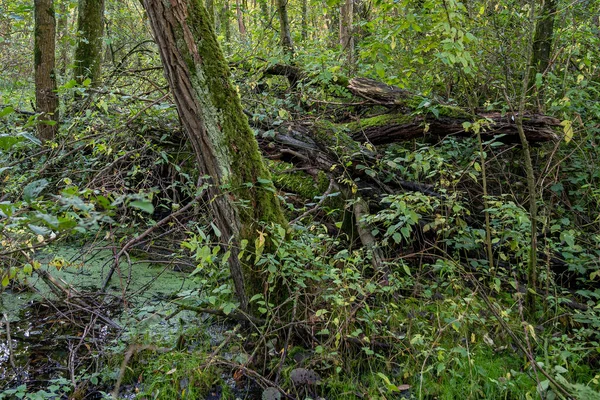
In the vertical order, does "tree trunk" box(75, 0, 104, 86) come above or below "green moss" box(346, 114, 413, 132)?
above

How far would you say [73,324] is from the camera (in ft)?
10.6

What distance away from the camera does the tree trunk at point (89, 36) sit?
5383 mm

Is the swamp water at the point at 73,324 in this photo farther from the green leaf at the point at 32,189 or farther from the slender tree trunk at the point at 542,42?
the slender tree trunk at the point at 542,42

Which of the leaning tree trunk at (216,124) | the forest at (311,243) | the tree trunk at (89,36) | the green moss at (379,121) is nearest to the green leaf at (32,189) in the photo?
the forest at (311,243)

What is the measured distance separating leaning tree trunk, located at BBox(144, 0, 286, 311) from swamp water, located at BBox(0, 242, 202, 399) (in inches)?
30.0

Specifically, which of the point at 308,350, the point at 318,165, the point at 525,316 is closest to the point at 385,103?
the point at 318,165

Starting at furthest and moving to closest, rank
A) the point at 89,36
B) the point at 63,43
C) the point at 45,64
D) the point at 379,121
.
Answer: the point at 63,43, the point at 89,36, the point at 45,64, the point at 379,121

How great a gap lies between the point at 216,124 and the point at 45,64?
3572 millimetres

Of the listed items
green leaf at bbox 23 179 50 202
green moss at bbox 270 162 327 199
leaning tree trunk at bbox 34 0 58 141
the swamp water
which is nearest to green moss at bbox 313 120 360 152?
green moss at bbox 270 162 327 199

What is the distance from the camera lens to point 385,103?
441 centimetres

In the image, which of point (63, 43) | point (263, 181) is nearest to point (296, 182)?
point (263, 181)

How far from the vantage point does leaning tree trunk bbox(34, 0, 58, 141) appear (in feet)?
16.0

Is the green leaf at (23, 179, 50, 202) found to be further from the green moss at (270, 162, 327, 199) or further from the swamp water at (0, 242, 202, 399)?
the green moss at (270, 162, 327, 199)

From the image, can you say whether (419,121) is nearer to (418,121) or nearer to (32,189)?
(418,121)
